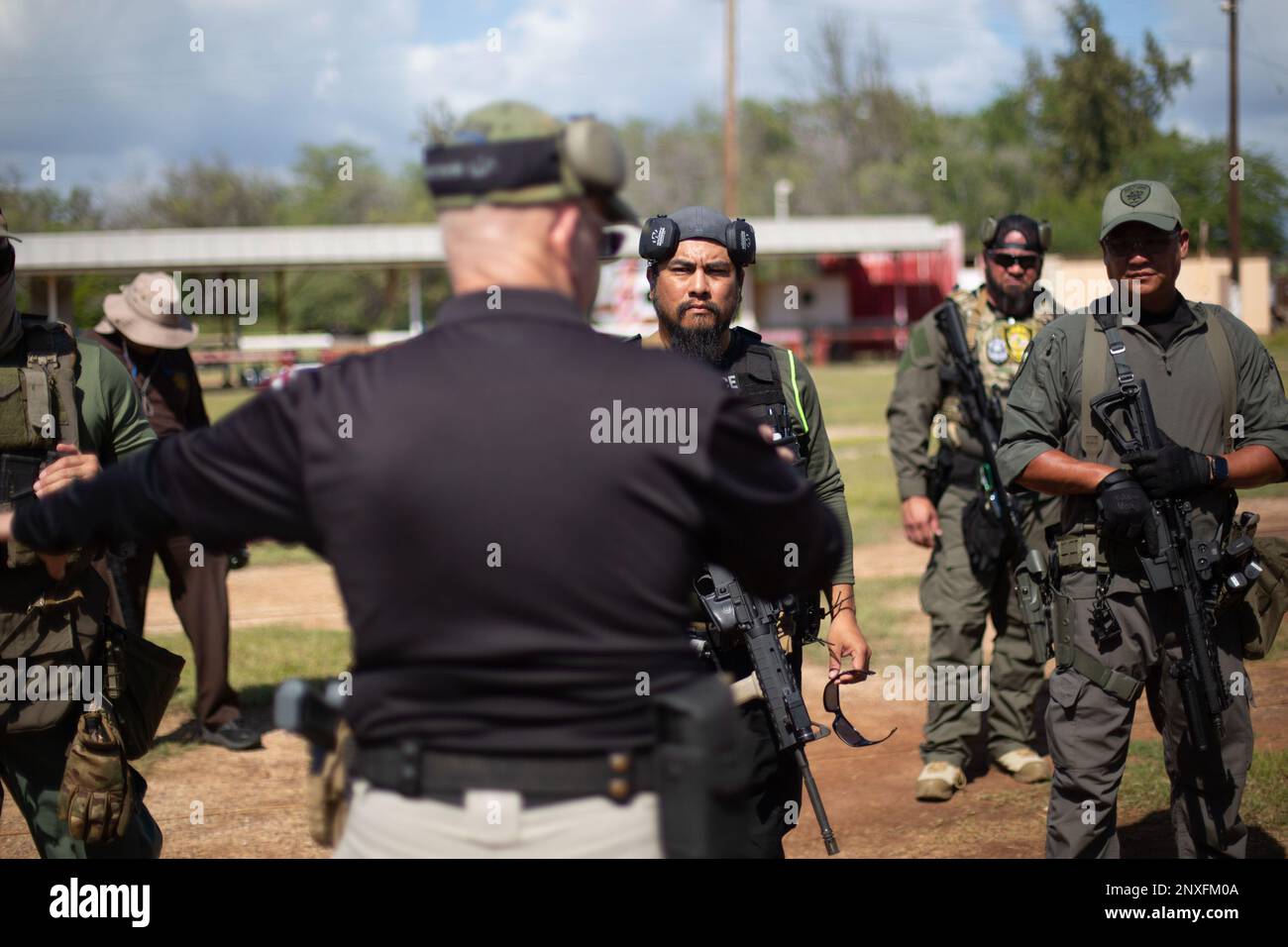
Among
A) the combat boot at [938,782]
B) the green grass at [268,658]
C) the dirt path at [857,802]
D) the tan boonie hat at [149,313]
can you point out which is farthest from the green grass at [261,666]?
the combat boot at [938,782]

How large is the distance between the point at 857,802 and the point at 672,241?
3.08 metres

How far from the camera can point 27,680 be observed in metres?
3.64

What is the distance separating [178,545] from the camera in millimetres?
6910

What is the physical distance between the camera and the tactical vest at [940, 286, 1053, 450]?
6223mm

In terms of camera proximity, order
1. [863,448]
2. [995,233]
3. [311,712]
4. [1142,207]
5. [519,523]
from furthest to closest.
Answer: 1. [863,448]
2. [995,233]
3. [1142,207]
4. [311,712]
5. [519,523]

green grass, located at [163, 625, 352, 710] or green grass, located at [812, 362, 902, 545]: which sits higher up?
green grass, located at [812, 362, 902, 545]

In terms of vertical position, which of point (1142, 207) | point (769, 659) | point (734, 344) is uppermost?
point (1142, 207)

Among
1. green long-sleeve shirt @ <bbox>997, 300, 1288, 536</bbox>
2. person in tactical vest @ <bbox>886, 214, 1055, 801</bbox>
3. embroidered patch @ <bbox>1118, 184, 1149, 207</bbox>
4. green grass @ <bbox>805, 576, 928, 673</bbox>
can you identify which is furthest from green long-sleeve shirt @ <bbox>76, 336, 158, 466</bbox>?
green grass @ <bbox>805, 576, 928, 673</bbox>

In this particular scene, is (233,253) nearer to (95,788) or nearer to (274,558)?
(274,558)

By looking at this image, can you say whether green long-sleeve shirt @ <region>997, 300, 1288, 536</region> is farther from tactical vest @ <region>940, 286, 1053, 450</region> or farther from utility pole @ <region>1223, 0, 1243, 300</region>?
utility pole @ <region>1223, 0, 1243, 300</region>

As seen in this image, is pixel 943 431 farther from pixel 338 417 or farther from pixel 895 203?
pixel 895 203

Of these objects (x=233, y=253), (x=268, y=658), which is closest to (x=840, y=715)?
(x=268, y=658)

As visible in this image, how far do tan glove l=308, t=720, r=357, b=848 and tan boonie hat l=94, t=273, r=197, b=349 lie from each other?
5.00 meters

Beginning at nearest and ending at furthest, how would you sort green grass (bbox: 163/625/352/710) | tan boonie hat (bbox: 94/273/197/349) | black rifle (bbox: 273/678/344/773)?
black rifle (bbox: 273/678/344/773), tan boonie hat (bbox: 94/273/197/349), green grass (bbox: 163/625/352/710)
